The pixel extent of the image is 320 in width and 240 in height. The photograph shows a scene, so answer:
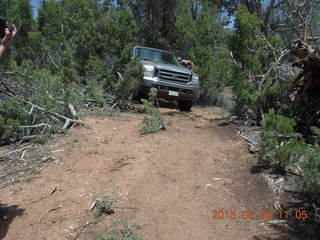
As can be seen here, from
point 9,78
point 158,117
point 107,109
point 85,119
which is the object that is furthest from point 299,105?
point 9,78

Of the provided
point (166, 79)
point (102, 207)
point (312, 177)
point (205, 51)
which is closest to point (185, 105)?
point (166, 79)

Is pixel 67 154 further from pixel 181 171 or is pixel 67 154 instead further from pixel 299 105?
pixel 299 105

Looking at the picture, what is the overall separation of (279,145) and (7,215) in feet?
9.95

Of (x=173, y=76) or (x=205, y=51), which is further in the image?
(x=205, y=51)

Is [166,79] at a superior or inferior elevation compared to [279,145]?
superior

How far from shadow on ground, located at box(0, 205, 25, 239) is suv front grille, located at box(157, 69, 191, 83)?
5777 millimetres

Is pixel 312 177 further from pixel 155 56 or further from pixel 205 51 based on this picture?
pixel 205 51

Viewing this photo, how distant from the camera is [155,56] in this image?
950cm

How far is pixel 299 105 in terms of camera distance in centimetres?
444

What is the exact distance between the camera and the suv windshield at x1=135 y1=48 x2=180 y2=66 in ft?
30.5
